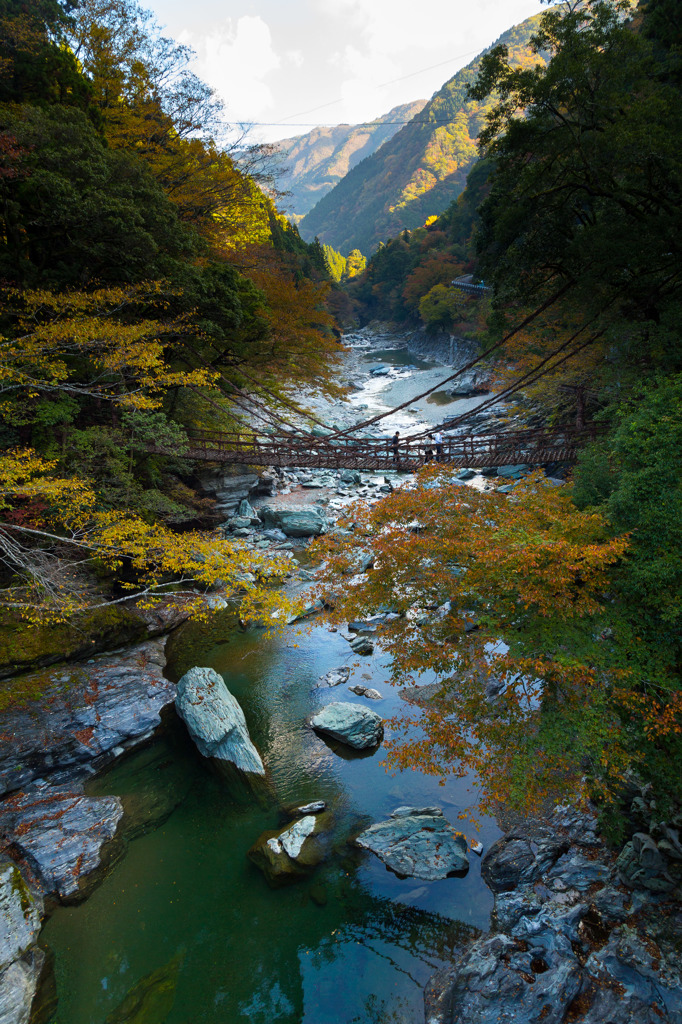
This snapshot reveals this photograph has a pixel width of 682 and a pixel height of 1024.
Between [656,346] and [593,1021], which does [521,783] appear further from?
[656,346]

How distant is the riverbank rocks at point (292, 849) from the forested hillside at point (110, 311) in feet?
10.4

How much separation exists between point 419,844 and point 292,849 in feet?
4.67

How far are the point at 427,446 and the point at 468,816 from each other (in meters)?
6.52

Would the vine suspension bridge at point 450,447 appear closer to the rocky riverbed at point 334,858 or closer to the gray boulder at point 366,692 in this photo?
the gray boulder at point 366,692

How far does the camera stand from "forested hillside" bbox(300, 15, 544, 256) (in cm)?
8294

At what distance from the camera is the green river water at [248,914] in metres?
3.97

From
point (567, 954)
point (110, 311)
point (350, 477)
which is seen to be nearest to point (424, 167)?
point (350, 477)

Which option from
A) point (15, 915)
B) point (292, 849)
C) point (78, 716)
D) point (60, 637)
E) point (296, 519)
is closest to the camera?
point (15, 915)

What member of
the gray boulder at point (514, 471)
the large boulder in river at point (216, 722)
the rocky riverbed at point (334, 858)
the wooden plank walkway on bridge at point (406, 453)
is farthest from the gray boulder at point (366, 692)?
the gray boulder at point (514, 471)

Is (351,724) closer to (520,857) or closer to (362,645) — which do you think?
Result: (362,645)

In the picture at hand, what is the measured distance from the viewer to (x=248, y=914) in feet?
15.1

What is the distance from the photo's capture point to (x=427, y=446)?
378 inches

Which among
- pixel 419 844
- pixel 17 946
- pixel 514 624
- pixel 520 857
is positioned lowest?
pixel 520 857

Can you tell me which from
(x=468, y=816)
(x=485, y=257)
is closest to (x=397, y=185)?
(x=485, y=257)
